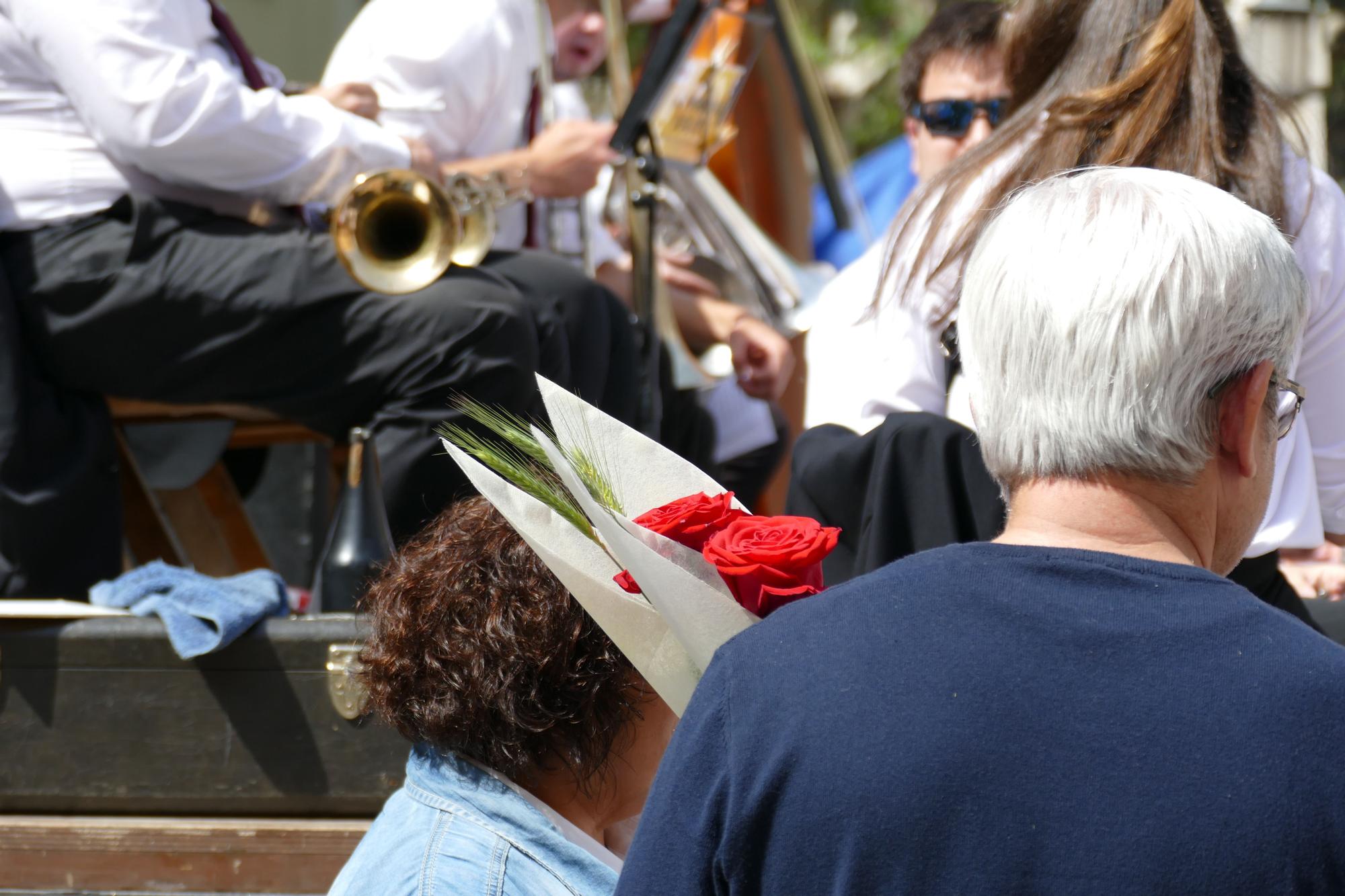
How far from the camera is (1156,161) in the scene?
63.9 inches

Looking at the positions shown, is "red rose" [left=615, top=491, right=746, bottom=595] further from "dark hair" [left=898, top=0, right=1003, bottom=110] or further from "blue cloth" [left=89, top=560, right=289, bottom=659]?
"dark hair" [left=898, top=0, right=1003, bottom=110]

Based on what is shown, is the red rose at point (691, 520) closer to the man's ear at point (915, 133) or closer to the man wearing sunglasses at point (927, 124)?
the man wearing sunglasses at point (927, 124)

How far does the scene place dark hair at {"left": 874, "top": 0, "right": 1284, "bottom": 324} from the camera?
1.61 metres

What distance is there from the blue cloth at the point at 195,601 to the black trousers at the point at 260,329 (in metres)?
0.26

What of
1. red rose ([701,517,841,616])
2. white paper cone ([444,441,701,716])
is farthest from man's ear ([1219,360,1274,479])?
white paper cone ([444,441,701,716])

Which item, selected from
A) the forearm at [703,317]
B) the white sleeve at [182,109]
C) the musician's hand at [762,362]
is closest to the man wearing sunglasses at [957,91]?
the musician's hand at [762,362]

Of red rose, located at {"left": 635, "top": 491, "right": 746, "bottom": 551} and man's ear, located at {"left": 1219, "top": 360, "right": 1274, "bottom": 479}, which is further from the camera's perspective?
red rose, located at {"left": 635, "top": 491, "right": 746, "bottom": 551}

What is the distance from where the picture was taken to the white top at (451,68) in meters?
2.79

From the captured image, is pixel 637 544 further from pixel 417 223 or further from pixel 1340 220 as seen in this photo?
pixel 417 223

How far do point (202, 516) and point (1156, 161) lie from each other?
217 cm

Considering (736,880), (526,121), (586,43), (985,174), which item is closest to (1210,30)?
(985,174)

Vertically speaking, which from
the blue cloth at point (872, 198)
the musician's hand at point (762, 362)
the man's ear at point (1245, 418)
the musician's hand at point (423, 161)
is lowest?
the blue cloth at point (872, 198)

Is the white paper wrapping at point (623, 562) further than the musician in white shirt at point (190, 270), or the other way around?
the musician in white shirt at point (190, 270)

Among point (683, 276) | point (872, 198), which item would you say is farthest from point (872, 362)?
point (872, 198)
